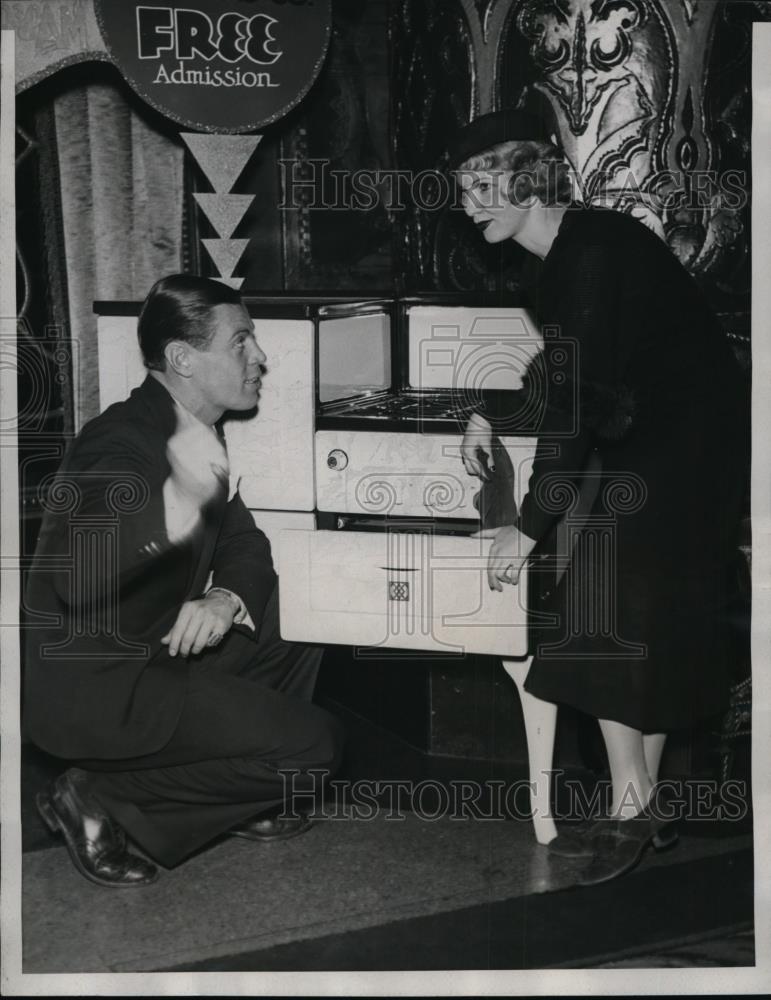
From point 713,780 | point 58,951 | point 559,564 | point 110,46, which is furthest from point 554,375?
point 58,951

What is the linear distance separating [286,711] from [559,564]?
2.10ft

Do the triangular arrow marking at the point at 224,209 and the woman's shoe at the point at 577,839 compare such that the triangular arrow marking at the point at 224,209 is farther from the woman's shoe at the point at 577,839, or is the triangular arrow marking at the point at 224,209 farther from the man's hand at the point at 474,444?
the woman's shoe at the point at 577,839

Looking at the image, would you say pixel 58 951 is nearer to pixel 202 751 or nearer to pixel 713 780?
pixel 202 751

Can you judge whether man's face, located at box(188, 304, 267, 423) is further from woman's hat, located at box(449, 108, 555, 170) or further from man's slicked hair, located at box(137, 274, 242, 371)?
woman's hat, located at box(449, 108, 555, 170)

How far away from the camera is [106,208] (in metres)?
2.77

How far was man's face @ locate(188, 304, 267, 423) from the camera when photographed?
9.13 ft

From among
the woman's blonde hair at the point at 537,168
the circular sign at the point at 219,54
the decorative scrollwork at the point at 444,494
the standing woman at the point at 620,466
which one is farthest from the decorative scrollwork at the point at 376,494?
the circular sign at the point at 219,54

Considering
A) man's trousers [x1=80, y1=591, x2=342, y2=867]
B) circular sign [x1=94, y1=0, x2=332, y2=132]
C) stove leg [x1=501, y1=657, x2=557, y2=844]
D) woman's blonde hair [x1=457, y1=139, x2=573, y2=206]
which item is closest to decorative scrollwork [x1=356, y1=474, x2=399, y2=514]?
man's trousers [x1=80, y1=591, x2=342, y2=867]

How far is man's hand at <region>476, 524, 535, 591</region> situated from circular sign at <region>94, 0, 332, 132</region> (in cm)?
97

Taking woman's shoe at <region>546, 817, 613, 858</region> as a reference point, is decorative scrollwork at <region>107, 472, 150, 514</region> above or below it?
above

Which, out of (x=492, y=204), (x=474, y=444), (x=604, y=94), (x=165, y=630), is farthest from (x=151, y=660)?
(x=604, y=94)

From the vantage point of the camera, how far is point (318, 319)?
2.79m

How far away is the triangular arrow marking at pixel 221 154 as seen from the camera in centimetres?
277

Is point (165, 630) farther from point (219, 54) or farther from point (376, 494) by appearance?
point (219, 54)
